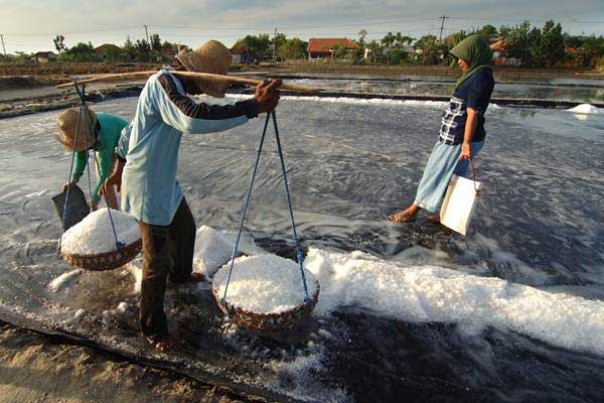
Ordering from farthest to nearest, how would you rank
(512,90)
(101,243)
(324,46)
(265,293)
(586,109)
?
(324,46) < (512,90) < (586,109) < (101,243) < (265,293)

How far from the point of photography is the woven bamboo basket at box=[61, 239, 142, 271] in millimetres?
2167

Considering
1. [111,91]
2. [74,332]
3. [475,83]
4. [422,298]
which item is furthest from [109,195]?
[111,91]

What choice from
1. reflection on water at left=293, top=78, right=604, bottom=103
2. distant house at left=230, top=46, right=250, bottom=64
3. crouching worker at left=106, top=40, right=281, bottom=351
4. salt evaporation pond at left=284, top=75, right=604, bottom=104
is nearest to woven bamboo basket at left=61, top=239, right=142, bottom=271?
crouching worker at left=106, top=40, right=281, bottom=351

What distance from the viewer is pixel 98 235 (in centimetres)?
234

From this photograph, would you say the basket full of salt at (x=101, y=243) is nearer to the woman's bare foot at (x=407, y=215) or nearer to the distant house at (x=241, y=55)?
the woman's bare foot at (x=407, y=215)

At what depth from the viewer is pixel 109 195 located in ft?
10.4

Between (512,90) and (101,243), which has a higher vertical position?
(101,243)

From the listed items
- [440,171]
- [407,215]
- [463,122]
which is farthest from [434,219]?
[463,122]

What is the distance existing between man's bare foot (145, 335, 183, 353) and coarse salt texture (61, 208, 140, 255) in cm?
63

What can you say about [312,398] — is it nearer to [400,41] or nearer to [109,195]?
[109,195]

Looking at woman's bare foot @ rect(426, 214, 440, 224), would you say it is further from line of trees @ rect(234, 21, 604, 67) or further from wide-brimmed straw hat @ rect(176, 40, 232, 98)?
line of trees @ rect(234, 21, 604, 67)

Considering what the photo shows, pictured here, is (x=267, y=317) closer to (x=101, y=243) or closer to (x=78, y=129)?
(x=101, y=243)

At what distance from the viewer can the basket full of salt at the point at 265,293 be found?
1756mm

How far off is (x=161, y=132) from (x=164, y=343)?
1.16 meters
